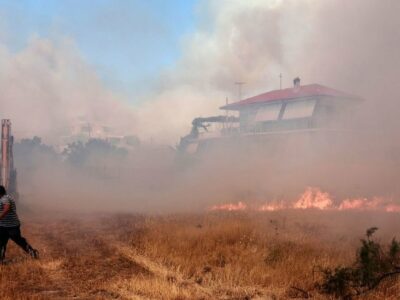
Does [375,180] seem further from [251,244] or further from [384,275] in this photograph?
Result: [384,275]

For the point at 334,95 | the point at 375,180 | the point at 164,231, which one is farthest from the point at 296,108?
the point at 164,231

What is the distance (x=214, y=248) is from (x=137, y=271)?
215 centimetres

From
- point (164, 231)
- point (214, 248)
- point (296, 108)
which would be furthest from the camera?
point (296, 108)

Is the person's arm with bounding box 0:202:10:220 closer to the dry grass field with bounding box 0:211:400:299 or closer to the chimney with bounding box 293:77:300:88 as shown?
the dry grass field with bounding box 0:211:400:299

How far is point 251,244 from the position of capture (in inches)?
458

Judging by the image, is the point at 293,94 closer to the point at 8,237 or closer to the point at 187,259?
the point at 187,259

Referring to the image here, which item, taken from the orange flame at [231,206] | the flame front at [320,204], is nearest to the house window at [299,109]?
the flame front at [320,204]

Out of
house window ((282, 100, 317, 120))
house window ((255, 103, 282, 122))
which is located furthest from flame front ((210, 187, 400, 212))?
house window ((255, 103, 282, 122))

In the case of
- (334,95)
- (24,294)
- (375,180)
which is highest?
(334,95)

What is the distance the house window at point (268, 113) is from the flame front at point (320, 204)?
66.5 feet

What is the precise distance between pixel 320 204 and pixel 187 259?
1065cm

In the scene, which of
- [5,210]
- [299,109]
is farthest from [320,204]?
[299,109]

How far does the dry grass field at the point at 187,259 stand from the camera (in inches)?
335

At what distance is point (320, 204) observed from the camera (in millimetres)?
19672
